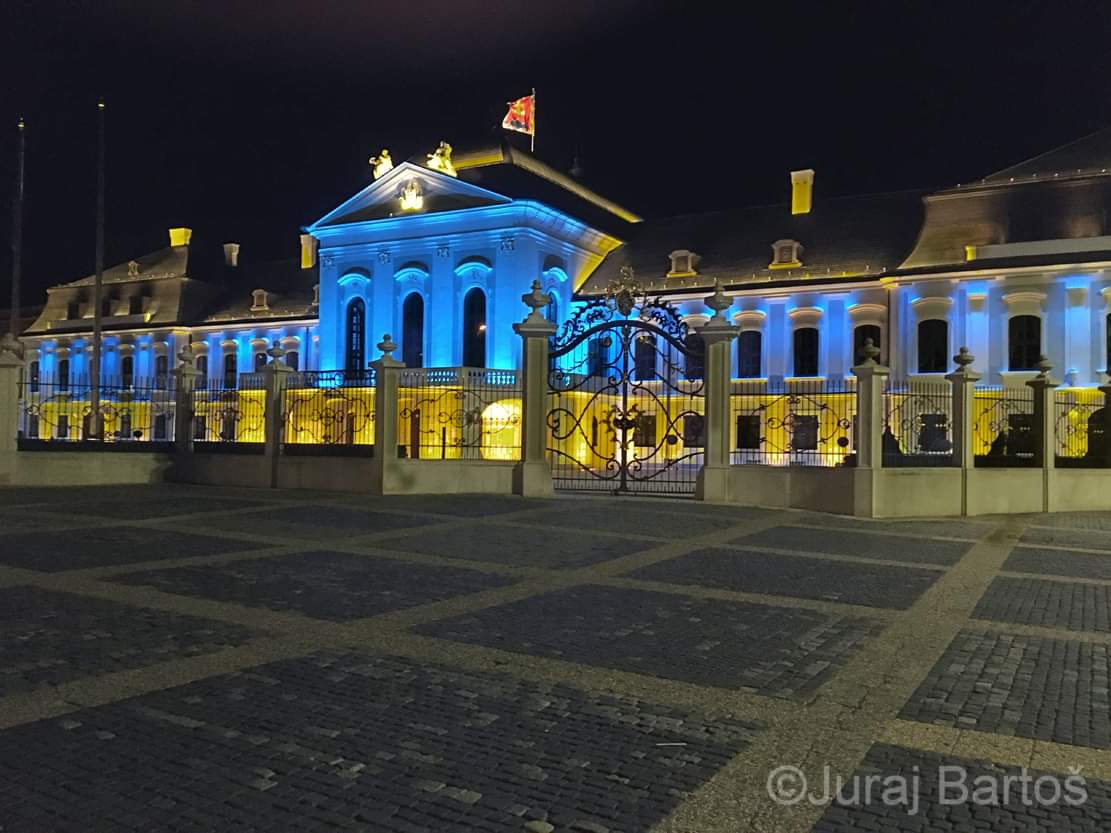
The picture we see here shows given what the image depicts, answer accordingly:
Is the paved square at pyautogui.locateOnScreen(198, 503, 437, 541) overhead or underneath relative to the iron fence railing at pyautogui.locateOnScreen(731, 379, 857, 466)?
underneath

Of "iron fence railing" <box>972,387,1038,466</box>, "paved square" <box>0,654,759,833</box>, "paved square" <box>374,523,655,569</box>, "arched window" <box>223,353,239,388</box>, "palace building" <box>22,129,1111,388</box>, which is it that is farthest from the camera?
"arched window" <box>223,353,239,388</box>

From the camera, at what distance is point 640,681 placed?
16.8ft

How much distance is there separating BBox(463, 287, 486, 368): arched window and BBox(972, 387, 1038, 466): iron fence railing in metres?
25.0

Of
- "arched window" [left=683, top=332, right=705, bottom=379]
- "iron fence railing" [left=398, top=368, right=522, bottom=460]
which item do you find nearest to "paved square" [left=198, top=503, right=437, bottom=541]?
"iron fence railing" [left=398, top=368, right=522, bottom=460]

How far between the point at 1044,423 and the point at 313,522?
41.3 ft

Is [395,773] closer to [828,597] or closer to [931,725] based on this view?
[931,725]

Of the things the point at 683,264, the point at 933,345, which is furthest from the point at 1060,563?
the point at 683,264

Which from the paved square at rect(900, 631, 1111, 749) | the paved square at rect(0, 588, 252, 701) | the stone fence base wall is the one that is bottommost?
the paved square at rect(900, 631, 1111, 749)

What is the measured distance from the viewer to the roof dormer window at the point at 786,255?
128 feet

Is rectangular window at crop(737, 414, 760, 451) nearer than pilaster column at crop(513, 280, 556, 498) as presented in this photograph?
No

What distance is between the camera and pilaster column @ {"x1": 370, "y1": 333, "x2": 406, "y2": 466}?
1681cm

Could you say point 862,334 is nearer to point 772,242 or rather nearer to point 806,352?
point 806,352

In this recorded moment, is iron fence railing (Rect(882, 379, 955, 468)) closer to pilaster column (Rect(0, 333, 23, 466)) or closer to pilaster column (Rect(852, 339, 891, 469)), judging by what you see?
pilaster column (Rect(852, 339, 891, 469))

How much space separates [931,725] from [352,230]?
136 ft
